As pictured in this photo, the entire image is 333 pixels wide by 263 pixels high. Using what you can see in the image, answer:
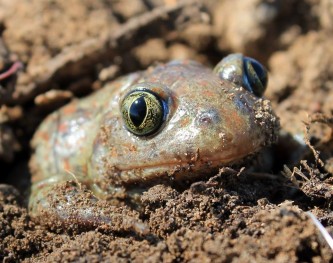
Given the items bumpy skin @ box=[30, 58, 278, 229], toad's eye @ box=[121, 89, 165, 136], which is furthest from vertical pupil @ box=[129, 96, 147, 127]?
bumpy skin @ box=[30, 58, 278, 229]

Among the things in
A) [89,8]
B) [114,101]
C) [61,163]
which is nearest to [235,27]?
[89,8]

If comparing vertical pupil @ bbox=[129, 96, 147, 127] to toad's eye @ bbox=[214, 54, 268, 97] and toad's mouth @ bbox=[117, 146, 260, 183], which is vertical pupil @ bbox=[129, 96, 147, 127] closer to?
toad's mouth @ bbox=[117, 146, 260, 183]

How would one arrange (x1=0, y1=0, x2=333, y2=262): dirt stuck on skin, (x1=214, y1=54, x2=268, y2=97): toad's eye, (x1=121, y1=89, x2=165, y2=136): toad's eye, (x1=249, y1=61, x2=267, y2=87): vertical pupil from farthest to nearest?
(x1=249, y1=61, x2=267, y2=87): vertical pupil
(x1=214, y1=54, x2=268, y2=97): toad's eye
(x1=121, y1=89, x2=165, y2=136): toad's eye
(x1=0, y1=0, x2=333, y2=262): dirt stuck on skin

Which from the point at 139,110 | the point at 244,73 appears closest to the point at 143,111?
the point at 139,110

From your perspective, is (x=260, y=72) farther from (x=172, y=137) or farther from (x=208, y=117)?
(x=172, y=137)

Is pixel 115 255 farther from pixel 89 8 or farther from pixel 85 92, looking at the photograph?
pixel 89 8

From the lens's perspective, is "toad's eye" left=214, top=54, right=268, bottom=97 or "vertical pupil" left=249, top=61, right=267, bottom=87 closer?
"toad's eye" left=214, top=54, right=268, bottom=97
